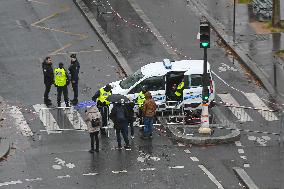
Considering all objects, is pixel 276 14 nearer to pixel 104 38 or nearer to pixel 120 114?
pixel 104 38

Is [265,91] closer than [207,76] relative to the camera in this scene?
No

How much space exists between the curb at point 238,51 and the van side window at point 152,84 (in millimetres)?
5188

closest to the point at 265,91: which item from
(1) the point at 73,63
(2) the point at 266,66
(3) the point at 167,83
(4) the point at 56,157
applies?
(2) the point at 266,66

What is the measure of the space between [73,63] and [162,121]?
3.98 metres

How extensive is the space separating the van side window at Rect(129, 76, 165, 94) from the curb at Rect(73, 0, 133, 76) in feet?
14.1

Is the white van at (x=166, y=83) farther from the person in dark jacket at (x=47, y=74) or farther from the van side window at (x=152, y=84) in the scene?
the person in dark jacket at (x=47, y=74)

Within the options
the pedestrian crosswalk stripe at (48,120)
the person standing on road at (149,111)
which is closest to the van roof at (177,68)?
the person standing on road at (149,111)

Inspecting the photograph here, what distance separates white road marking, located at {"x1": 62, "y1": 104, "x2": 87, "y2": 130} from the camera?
32312mm

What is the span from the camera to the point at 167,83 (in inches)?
1307

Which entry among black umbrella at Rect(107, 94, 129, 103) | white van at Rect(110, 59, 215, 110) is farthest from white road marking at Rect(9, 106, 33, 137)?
white van at Rect(110, 59, 215, 110)

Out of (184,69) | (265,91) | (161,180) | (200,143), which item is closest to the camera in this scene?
(161,180)

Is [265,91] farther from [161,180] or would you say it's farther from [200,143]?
[161,180]

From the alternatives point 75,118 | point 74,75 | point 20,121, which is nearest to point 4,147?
point 20,121

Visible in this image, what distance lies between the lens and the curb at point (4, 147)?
29819 mm
